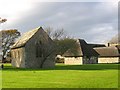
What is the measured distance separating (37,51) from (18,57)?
5.47 meters

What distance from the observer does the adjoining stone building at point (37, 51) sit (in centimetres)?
5284

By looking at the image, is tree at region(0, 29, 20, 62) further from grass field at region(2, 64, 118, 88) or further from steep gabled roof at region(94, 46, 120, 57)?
grass field at region(2, 64, 118, 88)

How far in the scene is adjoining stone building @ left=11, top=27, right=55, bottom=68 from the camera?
173 feet

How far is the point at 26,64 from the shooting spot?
171ft

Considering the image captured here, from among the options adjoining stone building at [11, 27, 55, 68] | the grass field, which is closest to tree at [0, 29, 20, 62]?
Result: adjoining stone building at [11, 27, 55, 68]

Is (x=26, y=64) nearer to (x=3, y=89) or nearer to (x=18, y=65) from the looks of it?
(x=18, y=65)

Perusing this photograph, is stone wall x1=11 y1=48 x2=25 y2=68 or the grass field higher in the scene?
stone wall x1=11 y1=48 x2=25 y2=68

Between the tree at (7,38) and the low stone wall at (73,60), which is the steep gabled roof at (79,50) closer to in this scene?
the low stone wall at (73,60)

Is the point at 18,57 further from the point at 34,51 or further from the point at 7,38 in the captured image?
the point at 7,38

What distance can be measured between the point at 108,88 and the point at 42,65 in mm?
37995

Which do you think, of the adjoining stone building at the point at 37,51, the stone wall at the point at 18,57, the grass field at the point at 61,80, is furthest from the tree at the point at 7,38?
the grass field at the point at 61,80

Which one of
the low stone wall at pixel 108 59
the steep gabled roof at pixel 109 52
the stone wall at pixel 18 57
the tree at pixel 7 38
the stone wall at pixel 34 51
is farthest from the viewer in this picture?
the steep gabled roof at pixel 109 52

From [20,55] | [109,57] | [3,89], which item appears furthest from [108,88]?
[109,57]

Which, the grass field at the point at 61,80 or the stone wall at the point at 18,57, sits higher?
the stone wall at the point at 18,57
